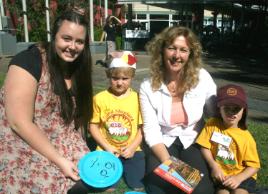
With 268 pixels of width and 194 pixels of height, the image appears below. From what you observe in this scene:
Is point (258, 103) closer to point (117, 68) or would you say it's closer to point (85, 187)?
point (117, 68)

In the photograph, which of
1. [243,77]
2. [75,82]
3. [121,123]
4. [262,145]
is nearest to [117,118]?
[121,123]

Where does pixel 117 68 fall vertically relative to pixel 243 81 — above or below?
above

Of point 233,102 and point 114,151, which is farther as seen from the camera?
point 114,151

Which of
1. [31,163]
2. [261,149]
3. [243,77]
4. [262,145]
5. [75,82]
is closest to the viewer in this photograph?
[31,163]

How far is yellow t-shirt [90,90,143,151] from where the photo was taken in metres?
3.53

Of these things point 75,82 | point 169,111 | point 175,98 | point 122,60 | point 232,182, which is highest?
point 122,60

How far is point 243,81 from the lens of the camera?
9938 millimetres

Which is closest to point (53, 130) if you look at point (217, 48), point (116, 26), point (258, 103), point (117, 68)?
point (117, 68)

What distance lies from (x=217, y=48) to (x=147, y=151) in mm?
17671

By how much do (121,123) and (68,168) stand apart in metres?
1.08

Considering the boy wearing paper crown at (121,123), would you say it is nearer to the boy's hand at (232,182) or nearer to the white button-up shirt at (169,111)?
the white button-up shirt at (169,111)

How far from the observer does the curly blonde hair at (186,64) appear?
3330mm

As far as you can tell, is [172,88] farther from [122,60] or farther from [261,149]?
[261,149]

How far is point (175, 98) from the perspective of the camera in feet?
11.3
